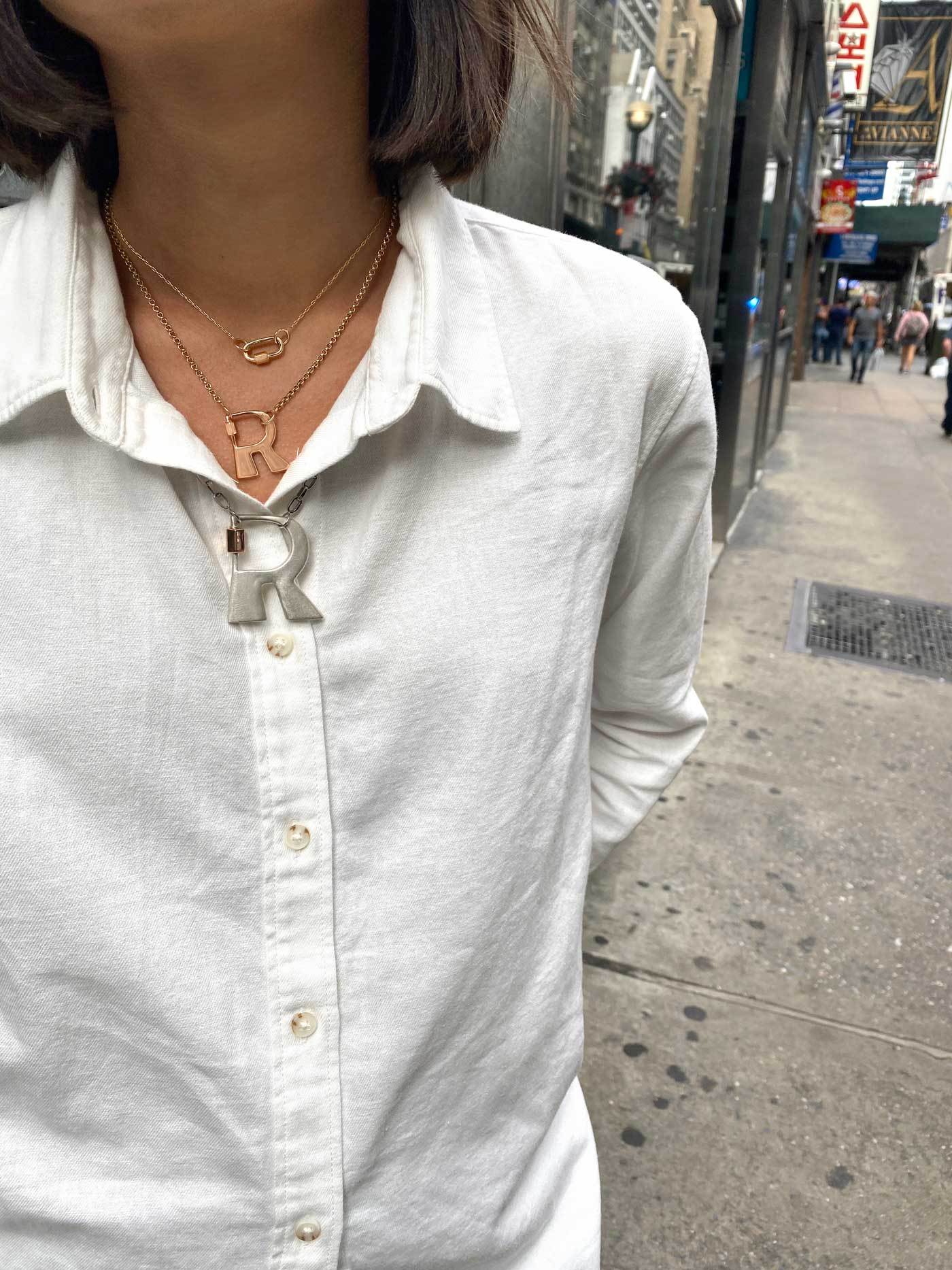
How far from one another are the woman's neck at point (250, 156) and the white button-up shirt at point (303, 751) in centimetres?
6

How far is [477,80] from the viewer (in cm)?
90

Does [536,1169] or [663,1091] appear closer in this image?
[536,1169]

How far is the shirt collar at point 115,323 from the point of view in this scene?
2.42 feet

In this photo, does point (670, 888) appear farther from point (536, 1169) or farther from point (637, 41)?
point (637, 41)

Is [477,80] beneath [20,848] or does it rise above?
above

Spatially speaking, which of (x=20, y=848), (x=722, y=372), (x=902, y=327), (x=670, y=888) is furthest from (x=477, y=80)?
(x=902, y=327)

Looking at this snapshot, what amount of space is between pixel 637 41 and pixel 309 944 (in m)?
3.72

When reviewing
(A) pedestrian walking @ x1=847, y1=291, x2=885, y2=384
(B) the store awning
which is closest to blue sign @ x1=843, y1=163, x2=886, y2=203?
(A) pedestrian walking @ x1=847, y1=291, x2=885, y2=384

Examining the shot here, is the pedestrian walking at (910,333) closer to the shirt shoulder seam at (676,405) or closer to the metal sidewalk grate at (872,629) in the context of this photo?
the metal sidewalk grate at (872,629)

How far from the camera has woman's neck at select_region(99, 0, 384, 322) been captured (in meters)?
0.75

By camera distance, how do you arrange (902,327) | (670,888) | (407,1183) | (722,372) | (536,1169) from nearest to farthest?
1. (407,1183)
2. (536,1169)
3. (670,888)
4. (722,372)
5. (902,327)

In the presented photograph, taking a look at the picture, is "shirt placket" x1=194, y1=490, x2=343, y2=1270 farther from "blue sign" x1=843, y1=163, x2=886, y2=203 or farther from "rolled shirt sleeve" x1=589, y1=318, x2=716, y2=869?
"blue sign" x1=843, y1=163, x2=886, y2=203

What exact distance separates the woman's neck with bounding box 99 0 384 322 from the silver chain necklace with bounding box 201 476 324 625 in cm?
21

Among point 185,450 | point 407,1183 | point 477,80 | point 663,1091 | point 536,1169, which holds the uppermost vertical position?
point 477,80
